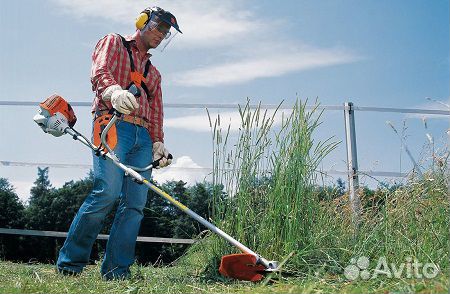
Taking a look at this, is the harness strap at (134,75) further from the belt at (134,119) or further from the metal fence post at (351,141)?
the metal fence post at (351,141)

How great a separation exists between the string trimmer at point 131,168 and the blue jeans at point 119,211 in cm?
8

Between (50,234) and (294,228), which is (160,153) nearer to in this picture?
(294,228)

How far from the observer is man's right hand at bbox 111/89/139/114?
3.24 metres

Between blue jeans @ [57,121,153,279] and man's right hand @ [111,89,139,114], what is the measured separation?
0.27 meters

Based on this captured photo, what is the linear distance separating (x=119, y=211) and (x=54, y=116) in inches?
26.3

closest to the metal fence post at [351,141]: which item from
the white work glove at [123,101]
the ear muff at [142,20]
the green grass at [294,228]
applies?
the green grass at [294,228]

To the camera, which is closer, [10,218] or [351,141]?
[351,141]

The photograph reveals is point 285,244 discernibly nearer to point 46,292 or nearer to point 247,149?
point 247,149

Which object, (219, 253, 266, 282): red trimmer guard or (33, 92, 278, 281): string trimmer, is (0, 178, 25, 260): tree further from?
(219, 253, 266, 282): red trimmer guard

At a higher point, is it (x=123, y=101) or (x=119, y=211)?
(x=123, y=101)

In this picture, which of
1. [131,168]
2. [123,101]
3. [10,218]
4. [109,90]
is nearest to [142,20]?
[109,90]

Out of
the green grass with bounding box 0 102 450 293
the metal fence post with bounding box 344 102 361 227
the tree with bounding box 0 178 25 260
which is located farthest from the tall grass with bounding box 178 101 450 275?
the tree with bounding box 0 178 25 260

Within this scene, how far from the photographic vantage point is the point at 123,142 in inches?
139

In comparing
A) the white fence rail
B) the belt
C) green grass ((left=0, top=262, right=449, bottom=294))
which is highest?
the belt
